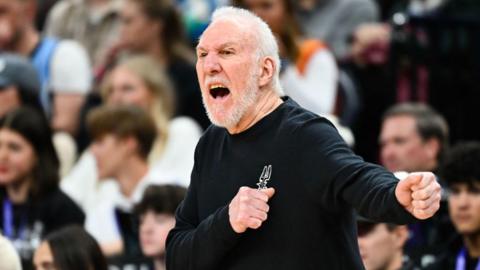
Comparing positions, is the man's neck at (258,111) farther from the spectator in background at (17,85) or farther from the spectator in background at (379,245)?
the spectator in background at (17,85)

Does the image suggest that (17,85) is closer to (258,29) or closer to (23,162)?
(23,162)

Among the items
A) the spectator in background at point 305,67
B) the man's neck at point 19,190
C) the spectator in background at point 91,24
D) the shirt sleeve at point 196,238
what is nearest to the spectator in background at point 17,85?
the man's neck at point 19,190

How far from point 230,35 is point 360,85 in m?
5.33

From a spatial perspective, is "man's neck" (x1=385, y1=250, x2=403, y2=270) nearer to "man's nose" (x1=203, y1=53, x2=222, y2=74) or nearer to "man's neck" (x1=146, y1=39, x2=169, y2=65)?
"man's nose" (x1=203, y1=53, x2=222, y2=74)

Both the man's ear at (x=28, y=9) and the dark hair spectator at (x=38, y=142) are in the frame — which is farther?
the man's ear at (x=28, y=9)

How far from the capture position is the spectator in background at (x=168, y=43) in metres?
9.54

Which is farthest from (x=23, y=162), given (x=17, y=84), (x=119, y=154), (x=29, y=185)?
(x=17, y=84)

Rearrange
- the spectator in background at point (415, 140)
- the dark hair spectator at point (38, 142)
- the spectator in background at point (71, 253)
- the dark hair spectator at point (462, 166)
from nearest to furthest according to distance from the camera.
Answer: the spectator in background at point (71, 253)
the dark hair spectator at point (462, 166)
the dark hair spectator at point (38, 142)
the spectator in background at point (415, 140)

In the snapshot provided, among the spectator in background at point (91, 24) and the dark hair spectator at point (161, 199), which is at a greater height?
the spectator in background at point (91, 24)

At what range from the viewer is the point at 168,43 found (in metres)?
9.69

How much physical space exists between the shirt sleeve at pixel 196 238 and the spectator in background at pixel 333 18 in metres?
5.33

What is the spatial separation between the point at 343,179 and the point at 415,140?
4197 mm

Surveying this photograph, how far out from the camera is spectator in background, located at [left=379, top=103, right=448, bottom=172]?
8375 millimetres

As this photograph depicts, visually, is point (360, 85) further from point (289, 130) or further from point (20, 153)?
point (289, 130)
